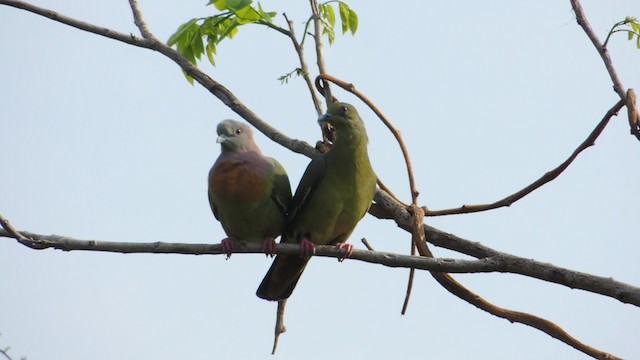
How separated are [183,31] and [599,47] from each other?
2.29m

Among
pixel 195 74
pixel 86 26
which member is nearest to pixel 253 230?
pixel 195 74

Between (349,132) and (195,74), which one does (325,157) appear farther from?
(195,74)

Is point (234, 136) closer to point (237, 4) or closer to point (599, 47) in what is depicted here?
point (237, 4)

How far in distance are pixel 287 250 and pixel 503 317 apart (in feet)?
3.58

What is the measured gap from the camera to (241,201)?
16.2 feet

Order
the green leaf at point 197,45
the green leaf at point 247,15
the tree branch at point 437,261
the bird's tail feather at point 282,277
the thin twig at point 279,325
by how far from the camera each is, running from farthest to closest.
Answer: the bird's tail feather at point 282,277, the green leaf at point 197,45, the green leaf at point 247,15, the thin twig at point 279,325, the tree branch at point 437,261

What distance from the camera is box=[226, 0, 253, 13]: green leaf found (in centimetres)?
437

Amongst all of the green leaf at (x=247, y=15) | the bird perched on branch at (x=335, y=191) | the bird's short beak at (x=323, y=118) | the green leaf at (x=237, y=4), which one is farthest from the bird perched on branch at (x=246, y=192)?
the green leaf at (x=237, y=4)

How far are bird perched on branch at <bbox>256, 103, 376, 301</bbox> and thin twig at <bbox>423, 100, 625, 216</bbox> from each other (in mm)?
733

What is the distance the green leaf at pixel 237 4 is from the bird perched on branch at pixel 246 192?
1014 millimetres

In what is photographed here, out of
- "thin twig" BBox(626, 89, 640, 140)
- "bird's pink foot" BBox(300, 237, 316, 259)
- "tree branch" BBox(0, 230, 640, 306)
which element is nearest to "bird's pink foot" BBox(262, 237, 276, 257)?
"bird's pink foot" BBox(300, 237, 316, 259)

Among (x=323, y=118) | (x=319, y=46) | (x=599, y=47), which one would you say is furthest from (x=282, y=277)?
(x=599, y=47)

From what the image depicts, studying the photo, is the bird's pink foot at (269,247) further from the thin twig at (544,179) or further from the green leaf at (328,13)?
the green leaf at (328,13)

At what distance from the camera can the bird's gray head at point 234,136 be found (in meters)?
5.15
